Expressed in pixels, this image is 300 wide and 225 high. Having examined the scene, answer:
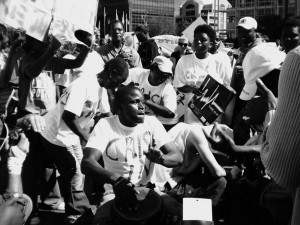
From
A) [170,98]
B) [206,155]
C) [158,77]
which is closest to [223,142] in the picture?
[206,155]

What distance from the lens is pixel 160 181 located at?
3.75 metres

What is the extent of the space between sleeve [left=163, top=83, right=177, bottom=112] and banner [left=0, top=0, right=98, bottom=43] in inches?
48.6

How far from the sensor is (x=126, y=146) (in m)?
3.52

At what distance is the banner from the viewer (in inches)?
153

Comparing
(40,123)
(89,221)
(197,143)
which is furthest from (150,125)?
(89,221)

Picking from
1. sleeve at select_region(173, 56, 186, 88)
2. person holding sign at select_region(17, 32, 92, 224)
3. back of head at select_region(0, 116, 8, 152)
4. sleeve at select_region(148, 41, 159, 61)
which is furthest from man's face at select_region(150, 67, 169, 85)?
sleeve at select_region(148, 41, 159, 61)

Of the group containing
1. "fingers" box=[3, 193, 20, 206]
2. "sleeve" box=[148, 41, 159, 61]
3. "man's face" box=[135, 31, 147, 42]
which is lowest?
"fingers" box=[3, 193, 20, 206]

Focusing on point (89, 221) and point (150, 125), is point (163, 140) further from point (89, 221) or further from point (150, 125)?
point (89, 221)

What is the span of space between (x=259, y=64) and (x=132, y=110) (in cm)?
109

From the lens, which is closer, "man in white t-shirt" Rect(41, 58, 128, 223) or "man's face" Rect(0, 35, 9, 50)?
"man in white t-shirt" Rect(41, 58, 128, 223)

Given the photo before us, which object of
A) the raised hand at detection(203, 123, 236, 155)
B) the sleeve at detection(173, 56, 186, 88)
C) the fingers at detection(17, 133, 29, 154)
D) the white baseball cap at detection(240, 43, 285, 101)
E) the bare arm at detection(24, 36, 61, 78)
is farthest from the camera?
the sleeve at detection(173, 56, 186, 88)

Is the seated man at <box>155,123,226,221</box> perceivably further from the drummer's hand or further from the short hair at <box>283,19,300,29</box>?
the short hair at <box>283,19,300,29</box>

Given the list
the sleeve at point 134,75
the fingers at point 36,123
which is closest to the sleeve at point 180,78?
the sleeve at point 134,75

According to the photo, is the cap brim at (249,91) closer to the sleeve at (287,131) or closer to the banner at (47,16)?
the banner at (47,16)
